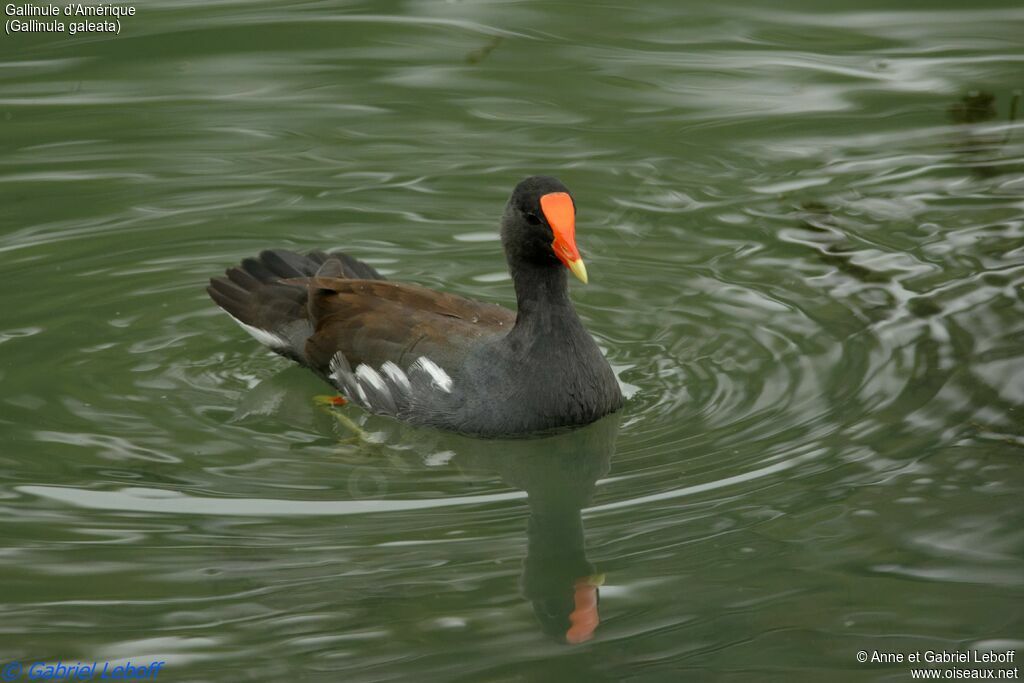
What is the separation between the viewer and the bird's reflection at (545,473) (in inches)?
177

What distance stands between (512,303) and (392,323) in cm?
106

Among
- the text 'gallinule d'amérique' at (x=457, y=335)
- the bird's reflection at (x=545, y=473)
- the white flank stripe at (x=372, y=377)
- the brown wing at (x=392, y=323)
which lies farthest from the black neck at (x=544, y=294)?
the white flank stripe at (x=372, y=377)

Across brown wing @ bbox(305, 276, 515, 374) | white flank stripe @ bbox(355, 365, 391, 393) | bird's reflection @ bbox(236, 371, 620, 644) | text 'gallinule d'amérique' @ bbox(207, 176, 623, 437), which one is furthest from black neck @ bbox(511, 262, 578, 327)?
white flank stripe @ bbox(355, 365, 391, 393)

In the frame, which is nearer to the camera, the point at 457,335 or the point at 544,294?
the point at 544,294

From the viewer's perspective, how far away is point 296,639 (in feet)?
13.9

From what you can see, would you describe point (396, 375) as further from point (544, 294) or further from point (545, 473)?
point (545, 473)

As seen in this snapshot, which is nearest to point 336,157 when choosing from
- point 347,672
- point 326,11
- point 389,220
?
point 389,220

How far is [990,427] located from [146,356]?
342cm

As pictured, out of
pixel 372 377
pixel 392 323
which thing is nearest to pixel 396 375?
pixel 372 377

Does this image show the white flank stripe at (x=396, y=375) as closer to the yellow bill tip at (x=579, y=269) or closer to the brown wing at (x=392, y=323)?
the brown wing at (x=392, y=323)

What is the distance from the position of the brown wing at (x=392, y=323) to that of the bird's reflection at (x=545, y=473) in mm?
252

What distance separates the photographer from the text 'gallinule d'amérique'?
18.9ft

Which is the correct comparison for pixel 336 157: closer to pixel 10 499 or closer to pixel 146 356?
pixel 146 356

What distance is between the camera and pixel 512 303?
7.18m
